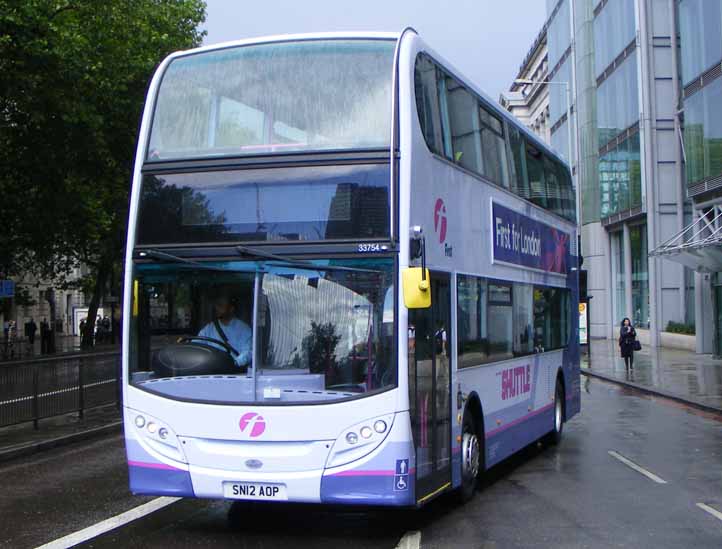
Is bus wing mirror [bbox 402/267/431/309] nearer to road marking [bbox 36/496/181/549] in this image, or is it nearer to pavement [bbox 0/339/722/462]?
road marking [bbox 36/496/181/549]

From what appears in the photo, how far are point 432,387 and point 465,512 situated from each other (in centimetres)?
157

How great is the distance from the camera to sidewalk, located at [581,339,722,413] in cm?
2234

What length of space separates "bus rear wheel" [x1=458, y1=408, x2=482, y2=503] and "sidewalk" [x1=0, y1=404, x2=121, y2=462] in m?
6.81

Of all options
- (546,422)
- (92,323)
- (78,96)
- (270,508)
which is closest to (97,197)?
(78,96)

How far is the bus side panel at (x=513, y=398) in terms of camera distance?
1020cm

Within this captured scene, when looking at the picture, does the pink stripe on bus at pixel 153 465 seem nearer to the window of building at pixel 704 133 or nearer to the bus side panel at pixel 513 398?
the bus side panel at pixel 513 398

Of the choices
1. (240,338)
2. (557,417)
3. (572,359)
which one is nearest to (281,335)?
(240,338)

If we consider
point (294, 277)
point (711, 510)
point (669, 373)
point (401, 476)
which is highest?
point (294, 277)

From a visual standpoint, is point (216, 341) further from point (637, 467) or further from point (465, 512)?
point (637, 467)

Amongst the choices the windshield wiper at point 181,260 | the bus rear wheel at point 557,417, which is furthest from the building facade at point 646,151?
the windshield wiper at point 181,260

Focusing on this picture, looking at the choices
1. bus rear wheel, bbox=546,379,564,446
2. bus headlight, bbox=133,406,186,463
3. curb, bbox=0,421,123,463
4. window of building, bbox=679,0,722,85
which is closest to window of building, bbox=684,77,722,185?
window of building, bbox=679,0,722,85

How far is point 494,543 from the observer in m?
7.82

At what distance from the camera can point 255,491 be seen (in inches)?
302

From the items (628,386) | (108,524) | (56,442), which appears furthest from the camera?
(628,386)
